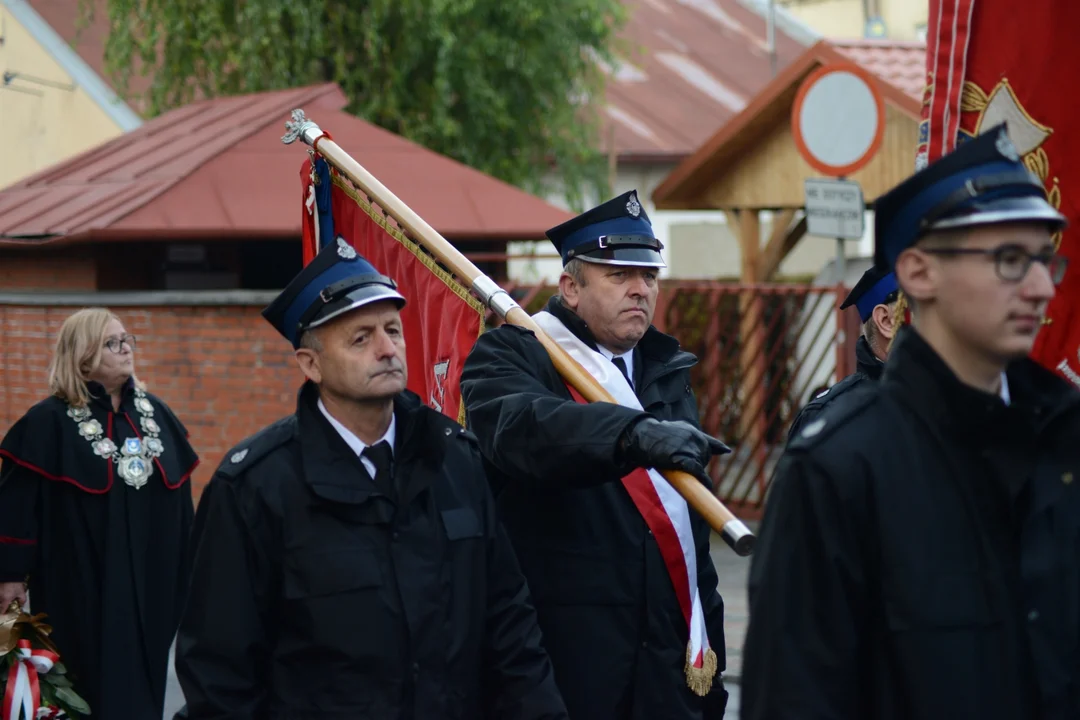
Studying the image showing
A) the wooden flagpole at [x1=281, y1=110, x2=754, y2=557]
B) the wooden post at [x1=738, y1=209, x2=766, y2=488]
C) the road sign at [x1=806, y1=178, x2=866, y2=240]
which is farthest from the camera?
the wooden post at [x1=738, y1=209, x2=766, y2=488]

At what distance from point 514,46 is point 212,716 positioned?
1452cm

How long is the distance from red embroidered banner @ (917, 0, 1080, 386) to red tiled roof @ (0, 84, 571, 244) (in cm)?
853

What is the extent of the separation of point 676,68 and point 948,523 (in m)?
30.2

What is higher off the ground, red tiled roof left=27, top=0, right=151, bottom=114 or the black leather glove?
red tiled roof left=27, top=0, right=151, bottom=114

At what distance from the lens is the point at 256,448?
11.8ft

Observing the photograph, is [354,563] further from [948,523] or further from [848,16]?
[848,16]

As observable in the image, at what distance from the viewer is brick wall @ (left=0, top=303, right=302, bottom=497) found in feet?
38.4

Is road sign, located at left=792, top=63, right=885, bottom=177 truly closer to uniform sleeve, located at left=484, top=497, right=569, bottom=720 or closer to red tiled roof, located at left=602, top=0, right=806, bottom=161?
uniform sleeve, located at left=484, top=497, right=569, bottom=720

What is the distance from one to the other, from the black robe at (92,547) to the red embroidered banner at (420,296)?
197 centimetres

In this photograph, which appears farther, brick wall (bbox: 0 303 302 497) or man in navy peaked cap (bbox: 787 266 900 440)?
brick wall (bbox: 0 303 302 497)

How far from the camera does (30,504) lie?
22.0ft

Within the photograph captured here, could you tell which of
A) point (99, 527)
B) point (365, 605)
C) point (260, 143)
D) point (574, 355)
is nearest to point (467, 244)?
point (260, 143)

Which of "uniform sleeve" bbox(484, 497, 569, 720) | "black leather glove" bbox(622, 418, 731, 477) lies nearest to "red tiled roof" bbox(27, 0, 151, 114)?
"uniform sleeve" bbox(484, 497, 569, 720)

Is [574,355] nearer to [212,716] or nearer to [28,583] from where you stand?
[212,716]
